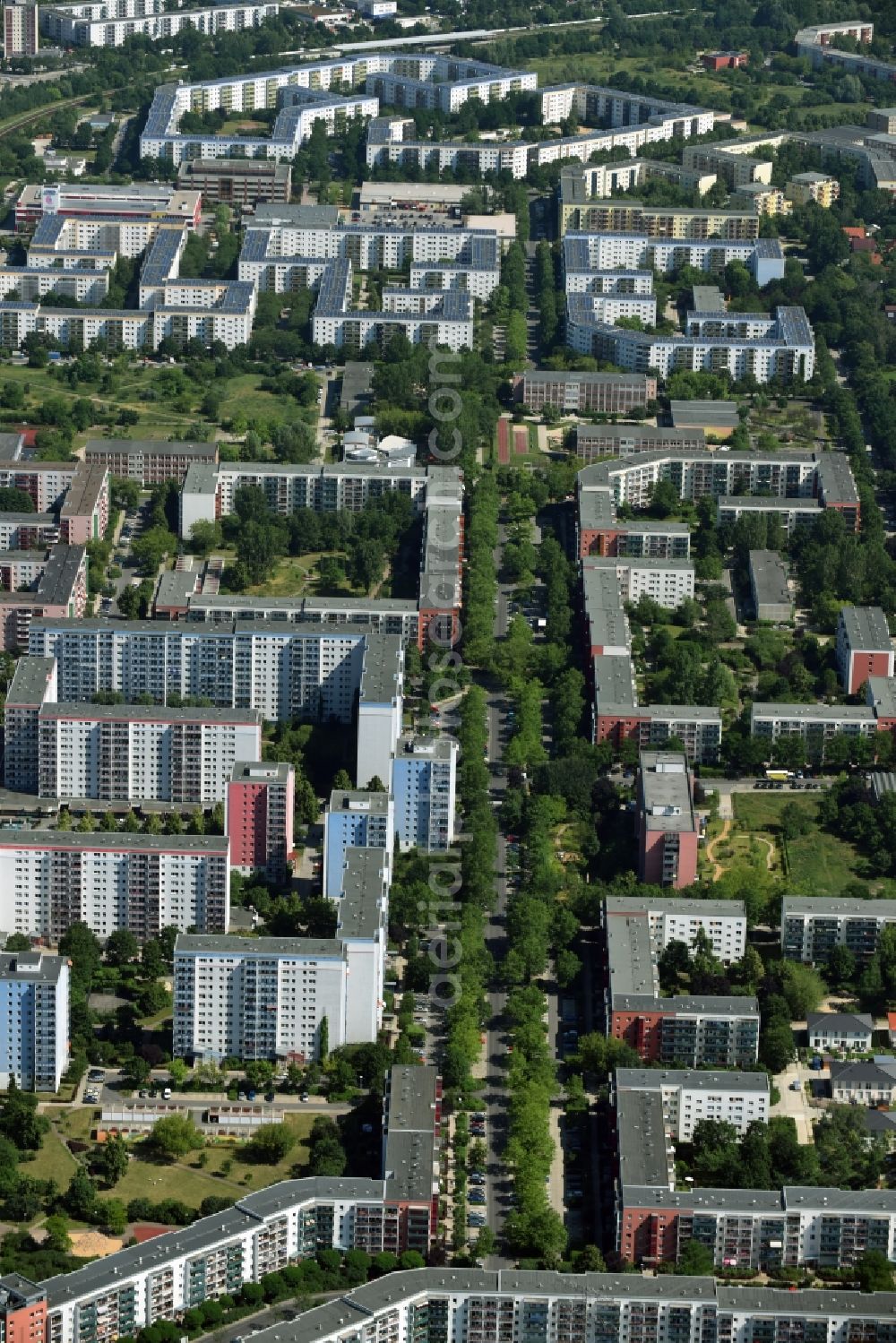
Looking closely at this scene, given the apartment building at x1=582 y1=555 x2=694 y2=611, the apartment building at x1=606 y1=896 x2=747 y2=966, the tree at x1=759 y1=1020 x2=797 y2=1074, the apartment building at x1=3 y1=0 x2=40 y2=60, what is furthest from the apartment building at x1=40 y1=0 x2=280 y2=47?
the tree at x1=759 y1=1020 x2=797 y2=1074

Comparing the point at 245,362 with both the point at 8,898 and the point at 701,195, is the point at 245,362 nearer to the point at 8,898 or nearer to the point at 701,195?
the point at 701,195

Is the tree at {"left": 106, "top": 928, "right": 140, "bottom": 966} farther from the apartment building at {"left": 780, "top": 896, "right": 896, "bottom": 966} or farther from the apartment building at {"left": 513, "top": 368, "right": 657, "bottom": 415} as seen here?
the apartment building at {"left": 513, "top": 368, "right": 657, "bottom": 415}

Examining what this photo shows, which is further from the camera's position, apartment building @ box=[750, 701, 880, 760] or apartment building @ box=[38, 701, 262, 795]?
apartment building @ box=[750, 701, 880, 760]

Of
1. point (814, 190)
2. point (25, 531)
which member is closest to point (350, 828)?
point (25, 531)

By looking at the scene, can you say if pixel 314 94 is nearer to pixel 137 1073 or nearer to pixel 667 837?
pixel 667 837

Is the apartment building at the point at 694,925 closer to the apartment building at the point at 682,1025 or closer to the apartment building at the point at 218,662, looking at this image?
the apartment building at the point at 682,1025

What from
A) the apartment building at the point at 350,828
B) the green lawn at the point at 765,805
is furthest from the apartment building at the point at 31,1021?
the green lawn at the point at 765,805

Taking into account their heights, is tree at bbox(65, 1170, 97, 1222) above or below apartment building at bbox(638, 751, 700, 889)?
below
